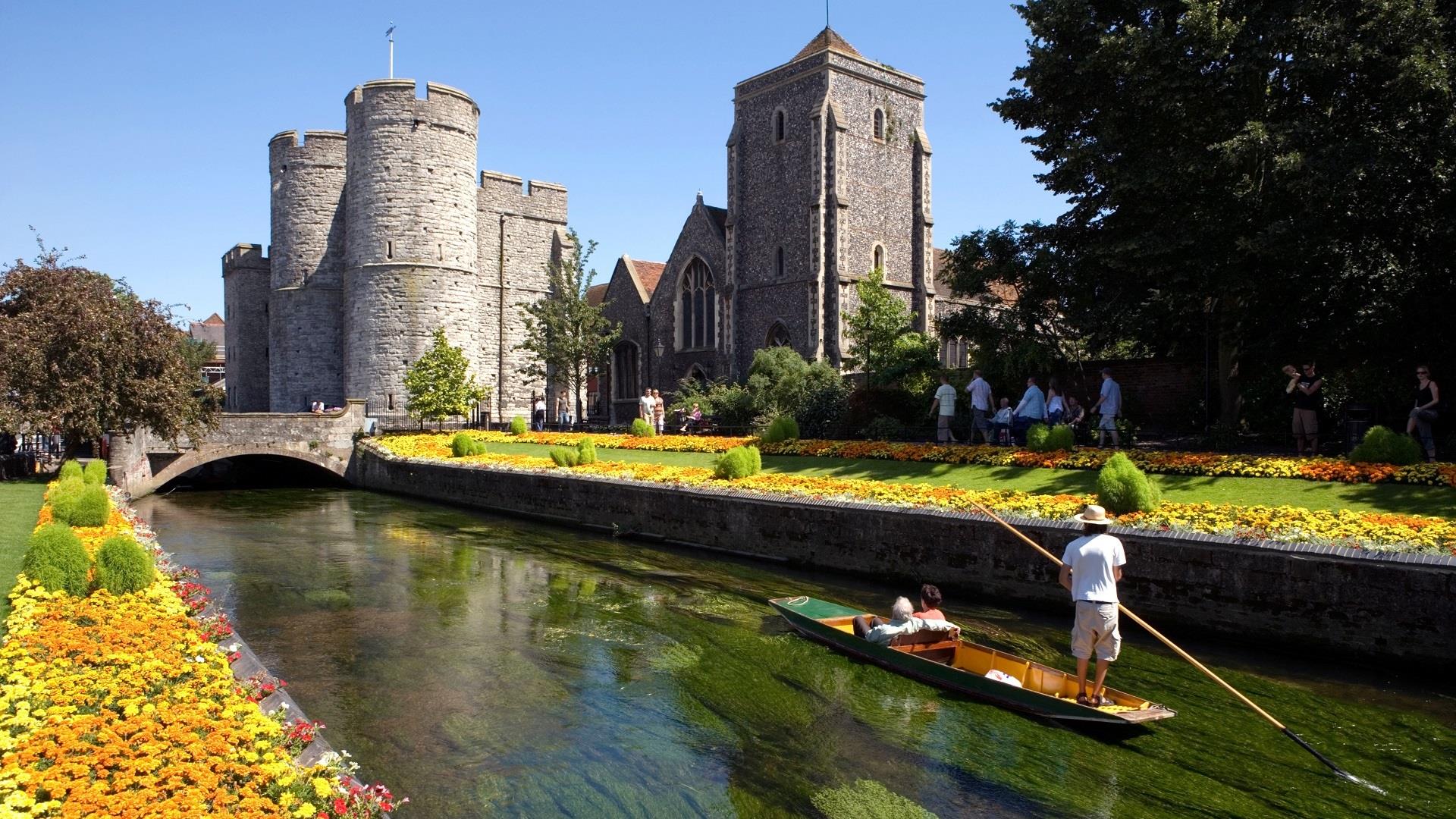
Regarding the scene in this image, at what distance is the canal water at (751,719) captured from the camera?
7488mm

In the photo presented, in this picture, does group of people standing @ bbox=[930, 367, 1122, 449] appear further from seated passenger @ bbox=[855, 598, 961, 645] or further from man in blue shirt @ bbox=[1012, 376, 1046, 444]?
Result: seated passenger @ bbox=[855, 598, 961, 645]

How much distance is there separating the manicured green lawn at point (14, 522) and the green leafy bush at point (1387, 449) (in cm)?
1646

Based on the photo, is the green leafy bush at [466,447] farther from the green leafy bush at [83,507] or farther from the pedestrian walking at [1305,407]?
the pedestrian walking at [1305,407]

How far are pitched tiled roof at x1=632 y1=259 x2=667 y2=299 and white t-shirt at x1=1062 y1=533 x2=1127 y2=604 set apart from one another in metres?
40.8

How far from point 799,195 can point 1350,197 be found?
26199mm

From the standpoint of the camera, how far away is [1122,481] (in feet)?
43.8

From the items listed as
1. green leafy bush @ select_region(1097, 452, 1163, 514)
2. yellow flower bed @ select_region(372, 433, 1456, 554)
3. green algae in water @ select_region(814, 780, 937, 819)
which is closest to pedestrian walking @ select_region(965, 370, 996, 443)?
yellow flower bed @ select_region(372, 433, 1456, 554)

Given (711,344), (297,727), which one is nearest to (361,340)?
(711,344)

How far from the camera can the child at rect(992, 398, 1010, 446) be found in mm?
20375

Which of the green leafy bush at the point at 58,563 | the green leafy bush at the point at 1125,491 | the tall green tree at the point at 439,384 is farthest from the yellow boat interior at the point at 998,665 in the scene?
the tall green tree at the point at 439,384

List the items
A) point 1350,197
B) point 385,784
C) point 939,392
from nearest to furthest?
point 385,784
point 1350,197
point 939,392

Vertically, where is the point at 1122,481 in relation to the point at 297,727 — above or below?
above

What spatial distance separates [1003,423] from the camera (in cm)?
2039

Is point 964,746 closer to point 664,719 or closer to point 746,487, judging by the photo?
point 664,719
